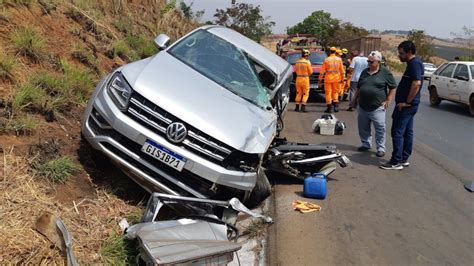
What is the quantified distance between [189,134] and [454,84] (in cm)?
1233

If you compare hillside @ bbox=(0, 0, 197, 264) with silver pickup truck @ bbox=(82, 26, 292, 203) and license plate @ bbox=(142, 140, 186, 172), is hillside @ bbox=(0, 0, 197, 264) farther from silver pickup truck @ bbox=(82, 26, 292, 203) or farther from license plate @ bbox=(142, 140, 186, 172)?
license plate @ bbox=(142, 140, 186, 172)

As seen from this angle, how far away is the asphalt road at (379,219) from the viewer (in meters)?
4.31

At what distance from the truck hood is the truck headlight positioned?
0.19 ft

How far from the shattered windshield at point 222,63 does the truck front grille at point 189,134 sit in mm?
1202

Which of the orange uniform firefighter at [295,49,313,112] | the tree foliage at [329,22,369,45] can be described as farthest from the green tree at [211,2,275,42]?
the orange uniform firefighter at [295,49,313,112]

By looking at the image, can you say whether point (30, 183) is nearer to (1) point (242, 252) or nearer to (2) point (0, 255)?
(2) point (0, 255)

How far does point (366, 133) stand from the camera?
8.11 meters

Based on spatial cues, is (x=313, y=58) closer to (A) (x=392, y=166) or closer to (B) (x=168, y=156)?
(A) (x=392, y=166)

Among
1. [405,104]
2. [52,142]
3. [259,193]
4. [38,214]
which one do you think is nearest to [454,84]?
[405,104]

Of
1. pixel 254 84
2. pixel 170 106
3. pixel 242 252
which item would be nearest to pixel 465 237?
pixel 242 252

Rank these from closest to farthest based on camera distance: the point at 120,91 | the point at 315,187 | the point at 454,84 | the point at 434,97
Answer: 1. the point at 120,91
2. the point at 315,187
3. the point at 454,84
4. the point at 434,97

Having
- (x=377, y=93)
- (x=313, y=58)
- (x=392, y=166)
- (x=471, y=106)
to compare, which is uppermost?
(x=377, y=93)

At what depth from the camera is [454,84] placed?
14.2 m

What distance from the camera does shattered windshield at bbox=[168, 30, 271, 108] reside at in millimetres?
5484
